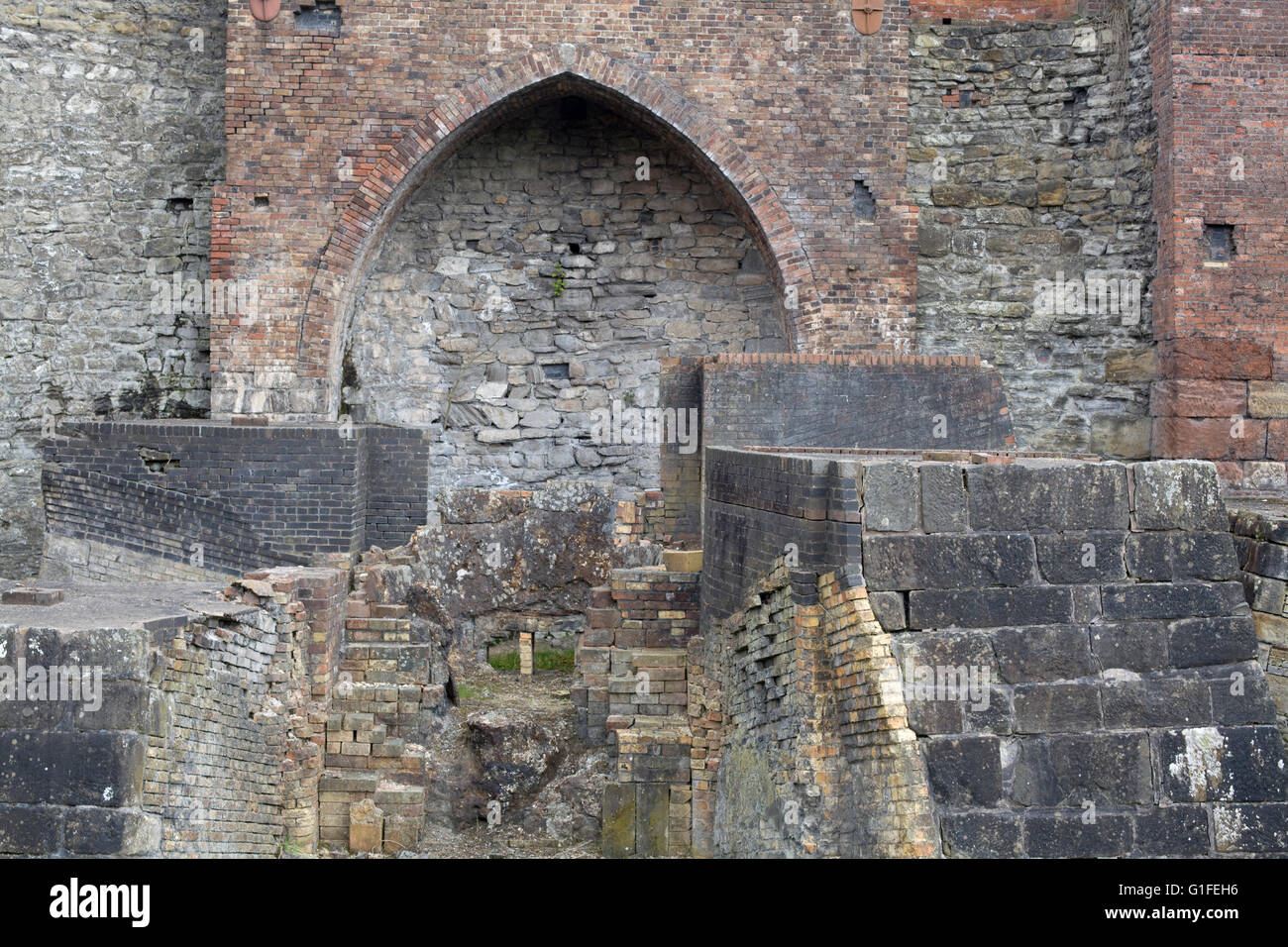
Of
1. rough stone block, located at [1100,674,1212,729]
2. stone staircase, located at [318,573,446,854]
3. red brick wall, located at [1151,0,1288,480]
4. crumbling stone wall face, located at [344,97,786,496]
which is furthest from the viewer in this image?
crumbling stone wall face, located at [344,97,786,496]

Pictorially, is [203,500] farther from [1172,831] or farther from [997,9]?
[997,9]

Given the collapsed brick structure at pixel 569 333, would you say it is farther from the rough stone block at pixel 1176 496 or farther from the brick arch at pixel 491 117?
the rough stone block at pixel 1176 496

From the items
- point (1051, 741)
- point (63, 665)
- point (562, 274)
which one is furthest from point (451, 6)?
point (1051, 741)

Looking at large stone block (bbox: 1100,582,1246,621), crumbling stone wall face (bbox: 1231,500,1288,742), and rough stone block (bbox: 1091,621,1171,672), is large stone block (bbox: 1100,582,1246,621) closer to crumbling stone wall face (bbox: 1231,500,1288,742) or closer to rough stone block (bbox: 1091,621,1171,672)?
rough stone block (bbox: 1091,621,1171,672)

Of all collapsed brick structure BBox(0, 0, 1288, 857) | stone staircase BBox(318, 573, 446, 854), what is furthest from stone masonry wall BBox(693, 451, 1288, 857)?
stone staircase BBox(318, 573, 446, 854)

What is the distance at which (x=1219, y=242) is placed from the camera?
1106 cm

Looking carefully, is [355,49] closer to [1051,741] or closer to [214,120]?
[214,120]

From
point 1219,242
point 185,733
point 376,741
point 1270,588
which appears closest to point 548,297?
point 376,741

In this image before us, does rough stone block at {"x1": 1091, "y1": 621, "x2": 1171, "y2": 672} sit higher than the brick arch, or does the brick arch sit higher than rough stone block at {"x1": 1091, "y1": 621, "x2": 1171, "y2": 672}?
the brick arch

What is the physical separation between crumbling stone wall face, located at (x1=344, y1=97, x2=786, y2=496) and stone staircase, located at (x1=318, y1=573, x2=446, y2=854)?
4.06 meters

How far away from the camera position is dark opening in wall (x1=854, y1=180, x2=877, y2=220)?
1102 centimetres

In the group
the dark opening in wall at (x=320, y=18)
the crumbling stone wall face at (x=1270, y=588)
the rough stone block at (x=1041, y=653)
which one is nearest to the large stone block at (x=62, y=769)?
the rough stone block at (x=1041, y=653)

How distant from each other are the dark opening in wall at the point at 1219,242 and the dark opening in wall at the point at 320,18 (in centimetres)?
742

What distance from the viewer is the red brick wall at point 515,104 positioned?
35.2 feet
